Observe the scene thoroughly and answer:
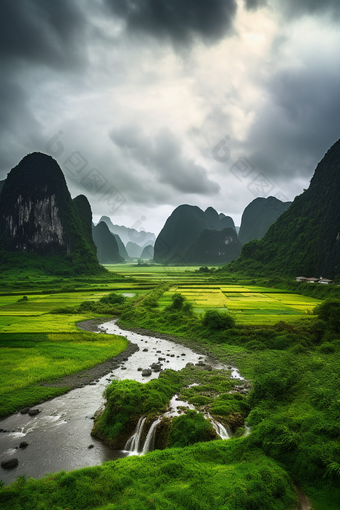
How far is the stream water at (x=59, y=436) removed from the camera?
9648 millimetres

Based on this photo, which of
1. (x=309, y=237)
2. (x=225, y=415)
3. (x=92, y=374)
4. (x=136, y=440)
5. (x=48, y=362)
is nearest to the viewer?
(x=136, y=440)

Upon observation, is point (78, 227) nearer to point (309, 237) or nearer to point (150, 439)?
point (309, 237)

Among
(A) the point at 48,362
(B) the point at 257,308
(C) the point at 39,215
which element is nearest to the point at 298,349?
(B) the point at 257,308

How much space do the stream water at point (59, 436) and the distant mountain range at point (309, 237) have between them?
51382mm

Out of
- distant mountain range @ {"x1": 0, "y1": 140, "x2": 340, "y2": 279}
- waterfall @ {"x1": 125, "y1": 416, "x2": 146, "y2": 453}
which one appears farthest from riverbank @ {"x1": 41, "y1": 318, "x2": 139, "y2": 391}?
distant mountain range @ {"x1": 0, "y1": 140, "x2": 340, "y2": 279}

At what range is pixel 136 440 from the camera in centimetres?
1102

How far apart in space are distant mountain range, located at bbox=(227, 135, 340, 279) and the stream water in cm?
5138

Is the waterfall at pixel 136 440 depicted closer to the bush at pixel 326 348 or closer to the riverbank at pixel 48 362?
the riverbank at pixel 48 362

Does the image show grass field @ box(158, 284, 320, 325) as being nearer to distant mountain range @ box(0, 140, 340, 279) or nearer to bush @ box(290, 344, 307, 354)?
bush @ box(290, 344, 307, 354)

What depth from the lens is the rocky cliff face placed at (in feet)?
298

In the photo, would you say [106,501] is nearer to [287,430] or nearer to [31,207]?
[287,430]

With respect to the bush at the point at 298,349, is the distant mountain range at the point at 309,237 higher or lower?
higher

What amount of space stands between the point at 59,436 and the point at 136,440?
3.31 m

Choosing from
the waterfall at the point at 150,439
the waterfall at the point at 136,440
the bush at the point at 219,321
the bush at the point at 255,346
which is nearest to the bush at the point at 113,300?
the bush at the point at 219,321
